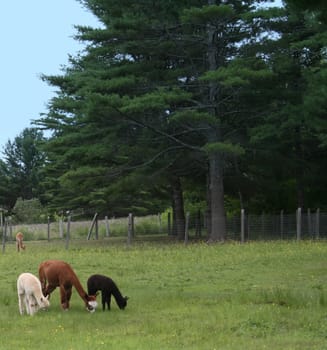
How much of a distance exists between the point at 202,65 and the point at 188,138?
12.3 ft

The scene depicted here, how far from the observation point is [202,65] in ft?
118

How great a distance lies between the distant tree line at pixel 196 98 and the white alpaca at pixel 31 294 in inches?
693

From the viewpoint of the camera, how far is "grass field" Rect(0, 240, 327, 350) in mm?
10516

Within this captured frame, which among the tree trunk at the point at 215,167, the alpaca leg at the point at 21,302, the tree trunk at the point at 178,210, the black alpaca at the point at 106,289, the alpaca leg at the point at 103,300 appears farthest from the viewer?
the tree trunk at the point at 178,210

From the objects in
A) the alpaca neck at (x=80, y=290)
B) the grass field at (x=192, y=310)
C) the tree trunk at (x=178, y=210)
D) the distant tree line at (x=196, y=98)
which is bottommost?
the grass field at (x=192, y=310)

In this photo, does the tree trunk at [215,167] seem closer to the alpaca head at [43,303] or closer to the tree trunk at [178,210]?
the tree trunk at [178,210]

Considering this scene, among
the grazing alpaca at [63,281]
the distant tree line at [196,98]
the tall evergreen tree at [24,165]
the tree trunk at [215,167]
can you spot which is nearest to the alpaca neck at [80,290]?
the grazing alpaca at [63,281]

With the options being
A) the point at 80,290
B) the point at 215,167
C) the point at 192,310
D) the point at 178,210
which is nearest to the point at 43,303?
the point at 80,290

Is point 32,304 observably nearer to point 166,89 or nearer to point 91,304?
point 91,304

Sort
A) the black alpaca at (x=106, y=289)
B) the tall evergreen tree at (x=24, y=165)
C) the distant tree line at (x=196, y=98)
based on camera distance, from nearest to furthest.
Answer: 1. the black alpaca at (x=106, y=289)
2. the distant tree line at (x=196, y=98)
3. the tall evergreen tree at (x=24, y=165)

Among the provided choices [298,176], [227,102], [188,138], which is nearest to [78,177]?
[188,138]

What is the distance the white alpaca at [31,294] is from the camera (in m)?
13.6

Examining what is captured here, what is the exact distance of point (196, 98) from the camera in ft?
118

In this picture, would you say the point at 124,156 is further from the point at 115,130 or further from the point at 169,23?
the point at 169,23
